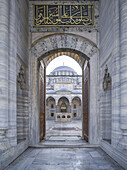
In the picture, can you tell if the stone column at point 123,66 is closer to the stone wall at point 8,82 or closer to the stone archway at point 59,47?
the stone archway at point 59,47

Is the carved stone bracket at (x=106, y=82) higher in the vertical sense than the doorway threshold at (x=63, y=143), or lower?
higher

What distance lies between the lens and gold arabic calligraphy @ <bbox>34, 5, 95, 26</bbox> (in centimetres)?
559

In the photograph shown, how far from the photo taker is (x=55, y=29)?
5547 millimetres

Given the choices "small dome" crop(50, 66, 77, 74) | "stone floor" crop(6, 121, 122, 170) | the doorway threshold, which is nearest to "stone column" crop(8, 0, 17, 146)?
"stone floor" crop(6, 121, 122, 170)

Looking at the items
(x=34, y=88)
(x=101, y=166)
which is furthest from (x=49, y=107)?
(x=101, y=166)

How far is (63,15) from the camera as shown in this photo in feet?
18.5

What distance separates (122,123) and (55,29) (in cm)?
370

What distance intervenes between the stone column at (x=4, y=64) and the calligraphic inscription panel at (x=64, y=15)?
2.08 meters

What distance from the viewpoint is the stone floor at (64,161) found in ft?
11.1

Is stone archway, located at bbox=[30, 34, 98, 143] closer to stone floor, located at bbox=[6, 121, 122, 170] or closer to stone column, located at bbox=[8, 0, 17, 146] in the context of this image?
stone floor, located at bbox=[6, 121, 122, 170]

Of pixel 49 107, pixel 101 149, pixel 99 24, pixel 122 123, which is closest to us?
pixel 122 123

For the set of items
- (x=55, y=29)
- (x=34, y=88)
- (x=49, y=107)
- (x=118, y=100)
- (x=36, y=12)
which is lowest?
(x=49, y=107)

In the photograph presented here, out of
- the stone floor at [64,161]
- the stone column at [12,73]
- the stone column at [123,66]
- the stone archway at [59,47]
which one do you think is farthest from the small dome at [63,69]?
the stone column at [123,66]

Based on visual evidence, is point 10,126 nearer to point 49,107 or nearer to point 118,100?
point 118,100
